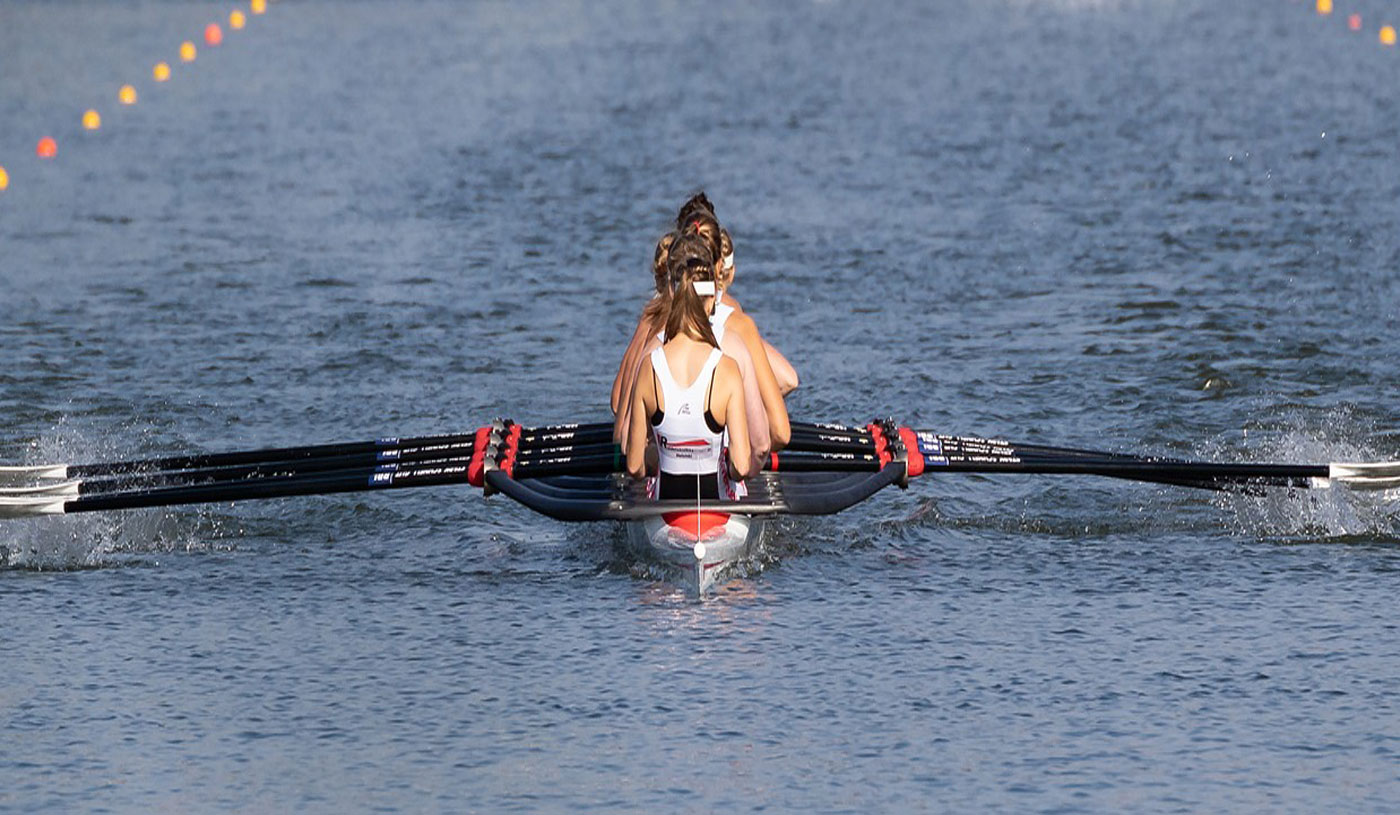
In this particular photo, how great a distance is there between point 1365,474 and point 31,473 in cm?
681

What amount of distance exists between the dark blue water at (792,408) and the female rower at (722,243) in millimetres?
875

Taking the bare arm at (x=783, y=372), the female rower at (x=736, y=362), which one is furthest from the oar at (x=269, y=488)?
the bare arm at (x=783, y=372)

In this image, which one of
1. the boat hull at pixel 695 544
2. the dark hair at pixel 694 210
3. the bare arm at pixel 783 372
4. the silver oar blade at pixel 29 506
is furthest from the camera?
the bare arm at pixel 783 372

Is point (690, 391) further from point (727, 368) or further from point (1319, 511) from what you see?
point (1319, 511)

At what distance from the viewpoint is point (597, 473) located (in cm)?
1130

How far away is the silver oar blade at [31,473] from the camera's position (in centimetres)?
1203

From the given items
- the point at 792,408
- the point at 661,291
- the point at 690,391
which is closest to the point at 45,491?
the point at 661,291

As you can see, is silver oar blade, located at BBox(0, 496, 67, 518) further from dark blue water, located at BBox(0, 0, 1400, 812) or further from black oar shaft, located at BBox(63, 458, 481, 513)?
dark blue water, located at BBox(0, 0, 1400, 812)

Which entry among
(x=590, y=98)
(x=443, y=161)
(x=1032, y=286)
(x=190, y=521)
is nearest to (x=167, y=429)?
(x=190, y=521)

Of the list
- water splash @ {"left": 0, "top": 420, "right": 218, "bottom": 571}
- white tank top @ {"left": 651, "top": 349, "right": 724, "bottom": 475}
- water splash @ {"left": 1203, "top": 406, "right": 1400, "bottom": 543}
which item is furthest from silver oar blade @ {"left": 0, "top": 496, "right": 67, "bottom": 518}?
water splash @ {"left": 1203, "top": 406, "right": 1400, "bottom": 543}

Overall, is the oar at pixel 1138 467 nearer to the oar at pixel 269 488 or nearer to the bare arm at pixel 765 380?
the bare arm at pixel 765 380

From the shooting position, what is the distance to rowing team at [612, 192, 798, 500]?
34.0 ft

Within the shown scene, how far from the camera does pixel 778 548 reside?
11.5 metres

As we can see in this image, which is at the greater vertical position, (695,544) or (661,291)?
(661,291)
